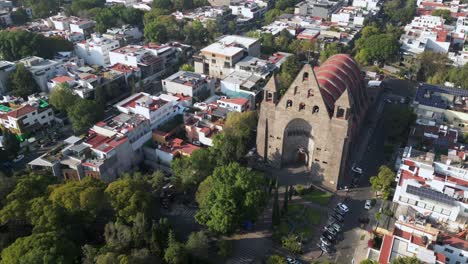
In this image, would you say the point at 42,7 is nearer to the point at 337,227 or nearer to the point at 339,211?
the point at 339,211

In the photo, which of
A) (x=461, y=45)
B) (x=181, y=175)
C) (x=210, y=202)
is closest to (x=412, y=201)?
(x=210, y=202)

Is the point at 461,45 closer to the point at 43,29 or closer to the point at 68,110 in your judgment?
the point at 68,110

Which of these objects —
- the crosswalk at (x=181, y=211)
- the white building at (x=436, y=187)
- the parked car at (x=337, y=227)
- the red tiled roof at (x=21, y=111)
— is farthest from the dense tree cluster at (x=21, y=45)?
the white building at (x=436, y=187)

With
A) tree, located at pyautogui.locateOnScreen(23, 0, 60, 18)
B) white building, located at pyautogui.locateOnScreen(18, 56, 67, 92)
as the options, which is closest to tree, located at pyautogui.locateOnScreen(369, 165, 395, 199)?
white building, located at pyautogui.locateOnScreen(18, 56, 67, 92)

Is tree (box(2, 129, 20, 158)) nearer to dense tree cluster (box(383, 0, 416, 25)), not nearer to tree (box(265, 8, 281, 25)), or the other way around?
tree (box(265, 8, 281, 25))

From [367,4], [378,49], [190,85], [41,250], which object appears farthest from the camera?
[367,4]

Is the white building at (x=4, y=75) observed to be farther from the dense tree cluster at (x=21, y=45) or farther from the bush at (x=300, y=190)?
the bush at (x=300, y=190)

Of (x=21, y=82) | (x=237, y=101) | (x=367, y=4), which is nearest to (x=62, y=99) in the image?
(x=21, y=82)
